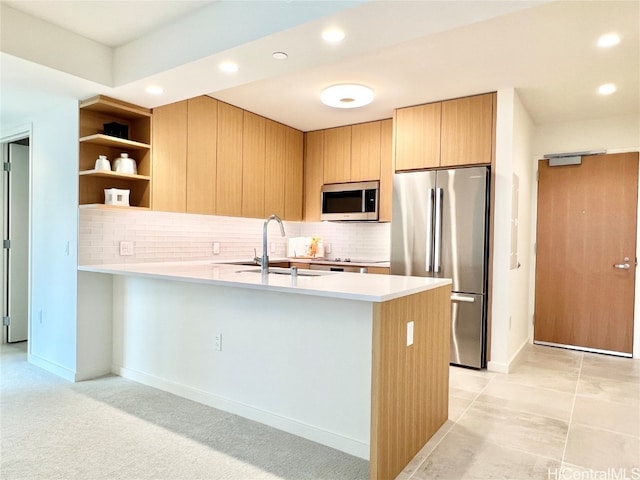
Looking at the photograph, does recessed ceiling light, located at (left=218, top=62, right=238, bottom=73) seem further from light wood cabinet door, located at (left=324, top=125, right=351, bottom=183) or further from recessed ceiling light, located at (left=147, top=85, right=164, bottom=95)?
light wood cabinet door, located at (left=324, top=125, right=351, bottom=183)

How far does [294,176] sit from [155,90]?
2288 millimetres

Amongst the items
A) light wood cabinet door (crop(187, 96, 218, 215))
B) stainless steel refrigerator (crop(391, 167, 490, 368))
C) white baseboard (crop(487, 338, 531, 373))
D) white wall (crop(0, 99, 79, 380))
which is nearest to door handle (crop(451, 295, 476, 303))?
stainless steel refrigerator (crop(391, 167, 490, 368))

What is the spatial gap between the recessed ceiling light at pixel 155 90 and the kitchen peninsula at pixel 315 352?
52.4 inches

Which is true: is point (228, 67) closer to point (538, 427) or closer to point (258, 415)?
point (258, 415)

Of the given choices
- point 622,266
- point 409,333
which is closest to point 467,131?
point 622,266

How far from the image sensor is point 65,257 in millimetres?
3410

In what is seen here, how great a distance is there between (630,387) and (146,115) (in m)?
4.52

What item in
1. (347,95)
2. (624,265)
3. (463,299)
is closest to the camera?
(347,95)

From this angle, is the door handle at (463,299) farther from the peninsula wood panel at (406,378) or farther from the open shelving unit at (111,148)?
the open shelving unit at (111,148)

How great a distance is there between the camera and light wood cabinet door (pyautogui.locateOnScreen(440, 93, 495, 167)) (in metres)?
3.69

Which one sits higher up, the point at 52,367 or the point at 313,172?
the point at 313,172

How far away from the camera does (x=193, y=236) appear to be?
165 inches

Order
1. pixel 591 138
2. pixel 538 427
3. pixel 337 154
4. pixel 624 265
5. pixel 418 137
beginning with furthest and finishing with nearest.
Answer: pixel 337 154
pixel 591 138
pixel 624 265
pixel 418 137
pixel 538 427

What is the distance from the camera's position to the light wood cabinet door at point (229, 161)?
13.4 ft
